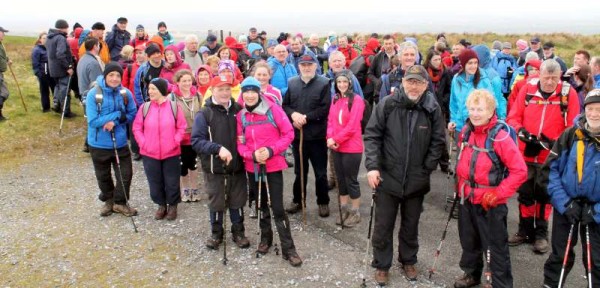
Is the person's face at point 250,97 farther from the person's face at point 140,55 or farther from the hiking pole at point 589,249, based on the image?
the person's face at point 140,55

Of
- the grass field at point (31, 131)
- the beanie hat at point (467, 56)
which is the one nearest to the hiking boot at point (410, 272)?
the beanie hat at point (467, 56)

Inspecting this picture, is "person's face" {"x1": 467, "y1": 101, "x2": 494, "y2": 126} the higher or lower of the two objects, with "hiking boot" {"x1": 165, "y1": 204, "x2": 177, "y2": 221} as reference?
higher

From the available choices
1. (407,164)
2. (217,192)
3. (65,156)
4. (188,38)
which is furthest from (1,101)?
(407,164)

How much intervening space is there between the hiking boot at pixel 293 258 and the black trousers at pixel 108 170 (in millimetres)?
3369

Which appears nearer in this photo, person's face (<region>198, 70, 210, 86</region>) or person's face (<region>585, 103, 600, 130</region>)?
person's face (<region>585, 103, 600, 130</region>)

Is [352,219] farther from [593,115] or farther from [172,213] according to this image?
[593,115]

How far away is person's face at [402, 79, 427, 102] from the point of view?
541 cm

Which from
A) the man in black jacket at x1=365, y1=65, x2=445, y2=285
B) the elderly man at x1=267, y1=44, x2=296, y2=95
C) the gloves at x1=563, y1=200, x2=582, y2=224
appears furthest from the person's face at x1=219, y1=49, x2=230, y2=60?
the gloves at x1=563, y1=200, x2=582, y2=224

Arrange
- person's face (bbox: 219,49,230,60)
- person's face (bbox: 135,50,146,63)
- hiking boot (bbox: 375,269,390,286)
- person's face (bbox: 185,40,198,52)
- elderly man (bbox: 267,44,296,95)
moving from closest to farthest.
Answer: hiking boot (bbox: 375,269,390,286) < elderly man (bbox: 267,44,296,95) < person's face (bbox: 135,50,146,63) < person's face (bbox: 219,49,230,60) < person's face (bbox: 185,40,198,52)

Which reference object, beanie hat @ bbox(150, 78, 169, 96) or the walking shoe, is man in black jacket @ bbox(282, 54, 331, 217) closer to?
the walking shoe

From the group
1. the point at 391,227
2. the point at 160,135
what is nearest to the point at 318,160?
the point at 391,227

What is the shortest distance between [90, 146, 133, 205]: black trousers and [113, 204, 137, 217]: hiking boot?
0.27 feet

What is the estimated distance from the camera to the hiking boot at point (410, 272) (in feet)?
19.4

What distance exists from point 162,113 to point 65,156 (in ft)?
18.6
